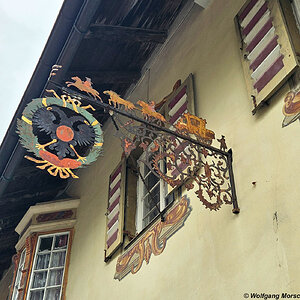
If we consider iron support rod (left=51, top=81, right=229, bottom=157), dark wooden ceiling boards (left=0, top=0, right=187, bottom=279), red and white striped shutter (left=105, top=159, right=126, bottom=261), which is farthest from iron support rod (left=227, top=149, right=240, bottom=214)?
dark wooden ceiling boards (left=0, top=0, right=187, bottom=279)

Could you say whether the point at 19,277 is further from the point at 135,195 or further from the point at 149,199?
the point at 149,199

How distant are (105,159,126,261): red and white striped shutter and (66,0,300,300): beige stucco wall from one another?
0.81 ft

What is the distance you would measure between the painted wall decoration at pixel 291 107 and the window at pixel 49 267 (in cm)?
464

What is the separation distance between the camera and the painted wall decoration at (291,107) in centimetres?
409

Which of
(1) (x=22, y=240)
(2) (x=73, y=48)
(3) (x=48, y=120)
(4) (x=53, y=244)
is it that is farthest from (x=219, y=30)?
(1) (x=22, y=240)

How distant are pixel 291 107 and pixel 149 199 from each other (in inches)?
107

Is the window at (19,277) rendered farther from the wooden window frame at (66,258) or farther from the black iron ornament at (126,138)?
the black iron ornament at (126,138)

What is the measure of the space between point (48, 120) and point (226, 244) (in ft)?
5.91

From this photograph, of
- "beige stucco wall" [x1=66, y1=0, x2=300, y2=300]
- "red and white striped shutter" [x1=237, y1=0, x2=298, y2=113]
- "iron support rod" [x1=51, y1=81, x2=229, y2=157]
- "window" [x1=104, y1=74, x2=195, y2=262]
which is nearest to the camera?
"beige stucco wall" [x1=66, y1=0, x2=300, y2=300]

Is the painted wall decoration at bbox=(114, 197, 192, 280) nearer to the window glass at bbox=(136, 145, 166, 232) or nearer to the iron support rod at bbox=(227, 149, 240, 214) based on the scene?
the window glass at bbox=(136, 145, 166, 232)

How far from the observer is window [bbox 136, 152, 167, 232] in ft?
19.9

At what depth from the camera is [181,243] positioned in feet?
16.4

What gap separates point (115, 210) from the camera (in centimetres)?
680

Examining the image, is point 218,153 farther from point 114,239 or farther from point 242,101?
point 114,239
